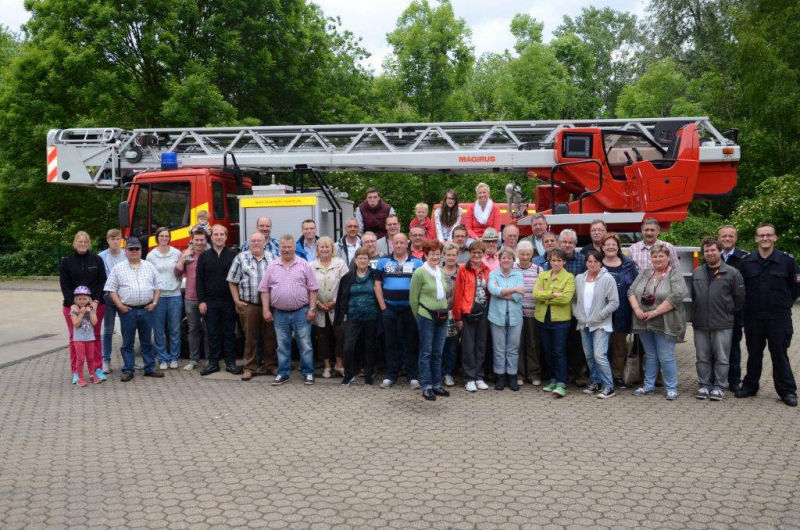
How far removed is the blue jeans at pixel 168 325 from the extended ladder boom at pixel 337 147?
8.99 feet

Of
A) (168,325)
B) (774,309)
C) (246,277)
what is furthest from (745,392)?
(168,325)

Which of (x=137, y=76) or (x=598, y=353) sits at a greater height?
(x=137, y=76)

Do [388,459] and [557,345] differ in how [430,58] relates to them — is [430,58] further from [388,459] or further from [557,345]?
[388,459]

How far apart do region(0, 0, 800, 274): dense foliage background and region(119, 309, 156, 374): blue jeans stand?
1117 cm

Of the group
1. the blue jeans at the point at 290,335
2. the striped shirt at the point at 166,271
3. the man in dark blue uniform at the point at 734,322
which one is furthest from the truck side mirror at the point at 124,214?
the man in dark blue uniform at the point at 734,322

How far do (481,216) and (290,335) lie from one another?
305 centimetres

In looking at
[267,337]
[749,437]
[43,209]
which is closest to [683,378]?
[749,437]

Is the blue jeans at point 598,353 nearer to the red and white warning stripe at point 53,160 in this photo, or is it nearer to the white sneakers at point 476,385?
the white sneakers at point 476,385

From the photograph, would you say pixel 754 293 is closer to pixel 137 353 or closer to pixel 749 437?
pixel 749 437

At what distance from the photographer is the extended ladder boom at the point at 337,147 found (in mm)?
10297

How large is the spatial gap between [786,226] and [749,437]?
15461 mm

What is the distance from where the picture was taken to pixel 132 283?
28.4ft

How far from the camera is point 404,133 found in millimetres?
10961

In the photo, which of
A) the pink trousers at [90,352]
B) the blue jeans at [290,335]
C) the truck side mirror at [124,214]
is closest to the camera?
the blue jeans at [290,335]
